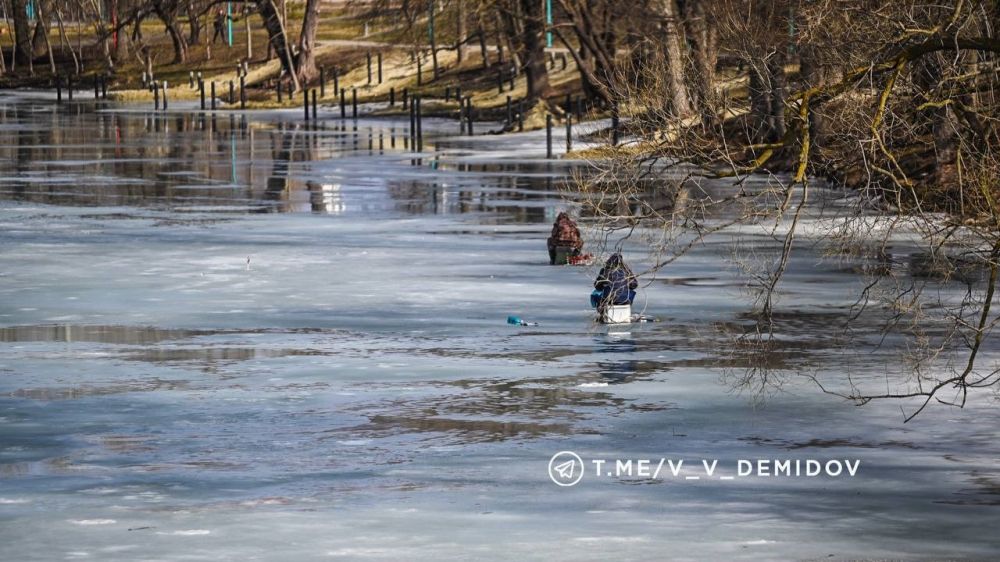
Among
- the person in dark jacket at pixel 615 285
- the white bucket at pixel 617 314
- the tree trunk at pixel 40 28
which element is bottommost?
the white bucket at pixel 617 314

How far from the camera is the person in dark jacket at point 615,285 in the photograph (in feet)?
50.9

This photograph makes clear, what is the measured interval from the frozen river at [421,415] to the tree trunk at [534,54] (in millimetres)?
27984

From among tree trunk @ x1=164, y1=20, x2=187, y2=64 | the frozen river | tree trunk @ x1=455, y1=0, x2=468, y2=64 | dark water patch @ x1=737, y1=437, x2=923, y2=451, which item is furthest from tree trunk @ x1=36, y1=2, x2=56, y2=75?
dark water patch @ x1=737, y1=437, x2=923, y2=451

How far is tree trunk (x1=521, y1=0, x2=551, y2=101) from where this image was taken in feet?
169

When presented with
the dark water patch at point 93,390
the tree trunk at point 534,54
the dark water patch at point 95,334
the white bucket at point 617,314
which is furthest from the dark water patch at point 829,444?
the tree trunk at point 534,54

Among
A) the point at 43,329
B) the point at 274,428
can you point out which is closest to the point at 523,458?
the point at 274,428

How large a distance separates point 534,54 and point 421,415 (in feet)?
139

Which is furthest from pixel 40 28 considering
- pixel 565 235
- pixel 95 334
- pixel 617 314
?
pixel 617 314

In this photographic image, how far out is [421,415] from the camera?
11.9 m

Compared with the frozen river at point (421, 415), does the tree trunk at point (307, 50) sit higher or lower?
higher

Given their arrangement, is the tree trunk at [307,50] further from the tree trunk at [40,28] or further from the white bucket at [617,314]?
the white bucket at [617,314]

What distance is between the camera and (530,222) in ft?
85.3

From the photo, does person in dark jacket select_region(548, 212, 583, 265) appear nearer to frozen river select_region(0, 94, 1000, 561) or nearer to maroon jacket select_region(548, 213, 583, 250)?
maroon jacket select_region(548, 213, 583, 250)

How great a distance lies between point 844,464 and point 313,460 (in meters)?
3.01
